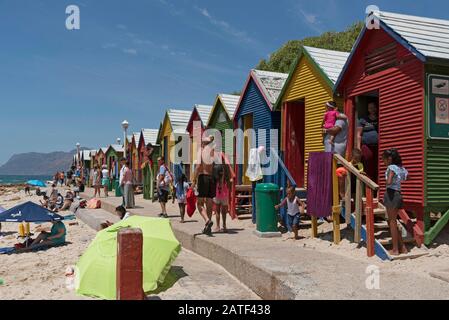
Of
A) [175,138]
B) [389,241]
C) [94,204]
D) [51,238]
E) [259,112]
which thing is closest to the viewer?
[389,241]

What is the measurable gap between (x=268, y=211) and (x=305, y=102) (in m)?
3.28

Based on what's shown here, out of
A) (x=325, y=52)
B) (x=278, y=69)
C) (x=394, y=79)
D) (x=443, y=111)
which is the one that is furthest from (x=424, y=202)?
(x=278, y=69)

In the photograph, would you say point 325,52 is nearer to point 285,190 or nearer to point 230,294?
point 285,190

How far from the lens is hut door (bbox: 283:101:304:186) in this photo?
11.3 m

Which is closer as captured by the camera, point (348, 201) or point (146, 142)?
A: point (348, 201)

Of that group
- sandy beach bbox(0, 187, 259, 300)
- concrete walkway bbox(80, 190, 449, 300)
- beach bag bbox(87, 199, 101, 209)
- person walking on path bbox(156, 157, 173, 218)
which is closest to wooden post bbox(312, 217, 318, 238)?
concrete walkway bbox(80, 190, 449, 300)

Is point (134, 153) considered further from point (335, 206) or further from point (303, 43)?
point (335, 206)

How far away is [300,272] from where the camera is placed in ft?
17.9

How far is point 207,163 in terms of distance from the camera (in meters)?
8.66

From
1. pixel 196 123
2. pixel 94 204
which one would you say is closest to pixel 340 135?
pixel 196 123

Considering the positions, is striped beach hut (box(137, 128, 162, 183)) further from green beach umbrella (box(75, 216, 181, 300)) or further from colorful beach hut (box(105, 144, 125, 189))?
green beach umbrella (box(75, 216, 181, 300))

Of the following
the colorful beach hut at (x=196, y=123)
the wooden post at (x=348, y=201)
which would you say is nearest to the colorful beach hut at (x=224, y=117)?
the colorful beach hut at (x=196, y=123)

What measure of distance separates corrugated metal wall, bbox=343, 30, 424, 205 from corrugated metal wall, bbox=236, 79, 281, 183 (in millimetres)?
3503
